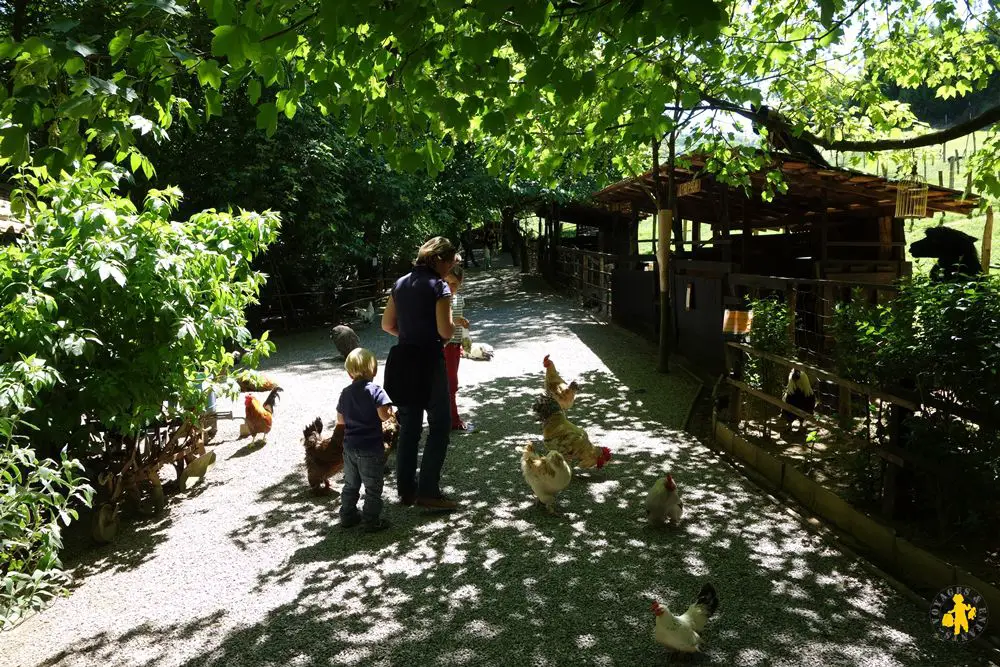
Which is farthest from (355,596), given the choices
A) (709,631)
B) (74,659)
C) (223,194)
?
Answer: (223,194)

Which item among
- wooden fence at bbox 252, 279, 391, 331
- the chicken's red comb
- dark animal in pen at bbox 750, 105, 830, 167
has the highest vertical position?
dark animal in pen at bbox 750, 105, 830, 167

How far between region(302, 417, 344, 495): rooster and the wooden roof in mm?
5601

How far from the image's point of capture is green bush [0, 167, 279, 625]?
4.47 m

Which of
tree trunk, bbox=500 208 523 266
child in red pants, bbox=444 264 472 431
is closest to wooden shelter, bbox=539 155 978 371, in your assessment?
child in red pants, bbox=444 264 472 431

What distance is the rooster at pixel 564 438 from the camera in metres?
5.88

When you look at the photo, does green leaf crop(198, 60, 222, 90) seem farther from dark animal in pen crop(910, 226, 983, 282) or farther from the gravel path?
dark animal in pen crop(910, 226, 983, 282)

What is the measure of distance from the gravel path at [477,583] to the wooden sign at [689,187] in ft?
16.0

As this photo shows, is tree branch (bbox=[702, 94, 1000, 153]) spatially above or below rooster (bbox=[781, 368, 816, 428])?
above

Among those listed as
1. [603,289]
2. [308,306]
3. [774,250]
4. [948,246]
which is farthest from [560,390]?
[308,306]

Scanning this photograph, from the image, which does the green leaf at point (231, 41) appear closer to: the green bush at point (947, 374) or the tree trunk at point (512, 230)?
the green bush at point (947, 374)

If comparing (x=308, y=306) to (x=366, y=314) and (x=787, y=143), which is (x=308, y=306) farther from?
(x=787, y=143)

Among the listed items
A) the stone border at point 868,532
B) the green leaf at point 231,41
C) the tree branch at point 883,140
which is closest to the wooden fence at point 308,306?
the tree branch at point 883,140

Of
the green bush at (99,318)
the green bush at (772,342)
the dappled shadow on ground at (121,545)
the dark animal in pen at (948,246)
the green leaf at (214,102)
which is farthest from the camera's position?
the dark animal in pen at (948,246)

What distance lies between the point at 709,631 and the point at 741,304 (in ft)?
19.7
